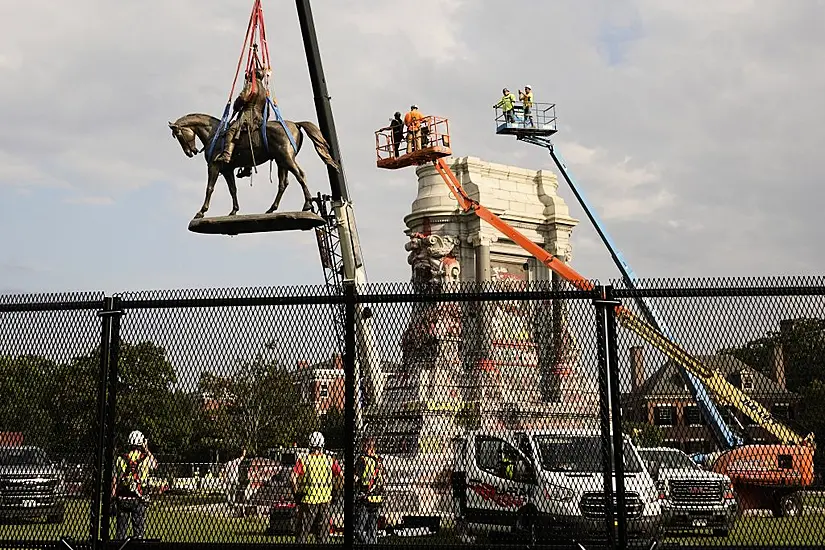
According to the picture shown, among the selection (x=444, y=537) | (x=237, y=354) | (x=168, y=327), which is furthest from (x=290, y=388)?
(x=444, y=537)

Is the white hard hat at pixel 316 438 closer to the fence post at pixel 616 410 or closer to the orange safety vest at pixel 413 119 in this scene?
the fence post at pixel 616 410

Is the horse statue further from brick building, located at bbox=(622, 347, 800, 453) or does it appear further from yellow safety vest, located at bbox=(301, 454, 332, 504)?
brick building, located at bbox=(622, 347, 800, 453)

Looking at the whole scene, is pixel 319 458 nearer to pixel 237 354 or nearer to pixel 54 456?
pixel 237 354

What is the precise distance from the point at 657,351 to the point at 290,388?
333 centimetres

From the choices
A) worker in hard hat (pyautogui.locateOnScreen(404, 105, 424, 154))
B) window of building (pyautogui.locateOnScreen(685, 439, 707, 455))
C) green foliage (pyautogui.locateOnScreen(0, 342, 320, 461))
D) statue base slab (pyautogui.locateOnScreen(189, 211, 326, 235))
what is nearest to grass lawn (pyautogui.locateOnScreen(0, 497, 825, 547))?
green foliage (pyautogui.locateOnScreen(0, 342, 320, 461))

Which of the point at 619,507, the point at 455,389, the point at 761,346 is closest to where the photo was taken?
the point at 619,507

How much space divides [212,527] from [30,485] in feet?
6.77

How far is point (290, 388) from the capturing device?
863cm

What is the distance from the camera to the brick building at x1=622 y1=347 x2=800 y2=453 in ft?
27.3

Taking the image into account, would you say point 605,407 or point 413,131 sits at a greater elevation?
point 413,131

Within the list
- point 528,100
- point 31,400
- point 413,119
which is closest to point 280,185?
point 31,400

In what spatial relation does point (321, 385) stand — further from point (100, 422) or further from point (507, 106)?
point (507, 106)

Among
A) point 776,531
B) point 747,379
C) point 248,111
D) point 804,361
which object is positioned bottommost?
point 776,531

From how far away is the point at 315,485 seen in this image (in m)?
8.81
